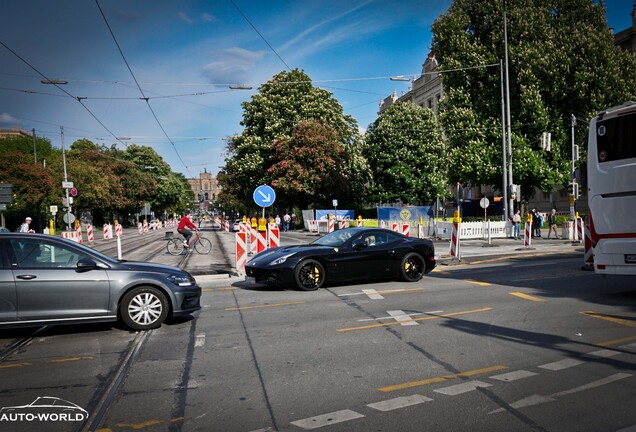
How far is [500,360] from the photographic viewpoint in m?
5.30

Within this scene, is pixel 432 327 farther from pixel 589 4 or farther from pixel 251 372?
A: pixel 589 4

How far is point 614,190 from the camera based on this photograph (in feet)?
27.9

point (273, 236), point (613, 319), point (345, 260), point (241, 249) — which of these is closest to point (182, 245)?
point (273, 236)

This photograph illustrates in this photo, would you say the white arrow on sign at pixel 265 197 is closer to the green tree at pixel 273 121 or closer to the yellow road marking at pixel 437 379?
the yellow road marking at pixel 437 379

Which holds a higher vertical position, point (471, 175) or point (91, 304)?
point (471, 175)

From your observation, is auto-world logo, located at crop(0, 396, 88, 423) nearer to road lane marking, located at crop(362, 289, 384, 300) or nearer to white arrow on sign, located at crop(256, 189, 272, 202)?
road lane marking, located at crop(362, 289, 384, 300)

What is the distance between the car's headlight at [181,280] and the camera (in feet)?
23.8

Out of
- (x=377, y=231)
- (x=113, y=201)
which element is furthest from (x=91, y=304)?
(x=113, y=201)

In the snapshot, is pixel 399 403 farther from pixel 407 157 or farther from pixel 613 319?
pixel 407 157

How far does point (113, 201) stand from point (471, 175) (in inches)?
2048

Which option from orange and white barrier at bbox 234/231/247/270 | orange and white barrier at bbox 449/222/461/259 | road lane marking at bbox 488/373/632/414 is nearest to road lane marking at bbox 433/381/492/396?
road lane marking at bbox 488/373/632/414

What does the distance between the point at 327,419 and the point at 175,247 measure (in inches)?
722

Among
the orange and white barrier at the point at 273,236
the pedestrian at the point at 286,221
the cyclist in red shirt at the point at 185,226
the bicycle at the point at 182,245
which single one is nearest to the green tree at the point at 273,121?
the pedestrian at the point at 286,221

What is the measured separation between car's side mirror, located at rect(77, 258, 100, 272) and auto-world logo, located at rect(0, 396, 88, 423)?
8.58 feet
